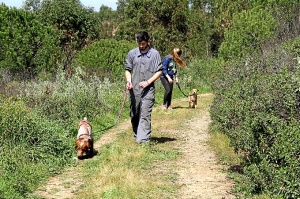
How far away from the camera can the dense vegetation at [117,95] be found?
5.11 m

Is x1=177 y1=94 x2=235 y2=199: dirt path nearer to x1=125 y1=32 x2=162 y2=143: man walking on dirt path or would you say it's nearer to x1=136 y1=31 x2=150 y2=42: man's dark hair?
x1=125 y1=32 x2=162 y2=143: man walking on dirt path

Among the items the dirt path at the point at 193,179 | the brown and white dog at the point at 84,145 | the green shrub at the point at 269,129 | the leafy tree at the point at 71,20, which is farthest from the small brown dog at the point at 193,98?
the leafy tree at the point at 71,20

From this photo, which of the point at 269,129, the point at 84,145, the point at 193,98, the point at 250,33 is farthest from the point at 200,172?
the point at 250,33

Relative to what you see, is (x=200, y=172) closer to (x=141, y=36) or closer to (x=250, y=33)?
(x=141, y=36)

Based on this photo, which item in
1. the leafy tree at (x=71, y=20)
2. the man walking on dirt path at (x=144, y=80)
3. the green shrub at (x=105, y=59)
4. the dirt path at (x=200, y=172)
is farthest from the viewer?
the leafy tree at (x=71, y=20)

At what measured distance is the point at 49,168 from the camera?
22.2 feet

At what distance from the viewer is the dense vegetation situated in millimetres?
5105

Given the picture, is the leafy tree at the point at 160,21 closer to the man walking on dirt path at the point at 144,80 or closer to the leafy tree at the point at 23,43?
the leafy tree at the point at 23,43

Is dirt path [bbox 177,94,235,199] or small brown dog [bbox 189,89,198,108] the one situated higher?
small brown dog [bbox 189,89,198,108]

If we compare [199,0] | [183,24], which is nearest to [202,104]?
[183,24]

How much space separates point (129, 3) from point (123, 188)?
36075 millimetres

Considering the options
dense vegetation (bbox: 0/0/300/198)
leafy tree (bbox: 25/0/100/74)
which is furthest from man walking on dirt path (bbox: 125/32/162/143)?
leafy tree (bbox: 25/0/100/74)

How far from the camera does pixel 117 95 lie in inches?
583

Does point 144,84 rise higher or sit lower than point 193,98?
higher
